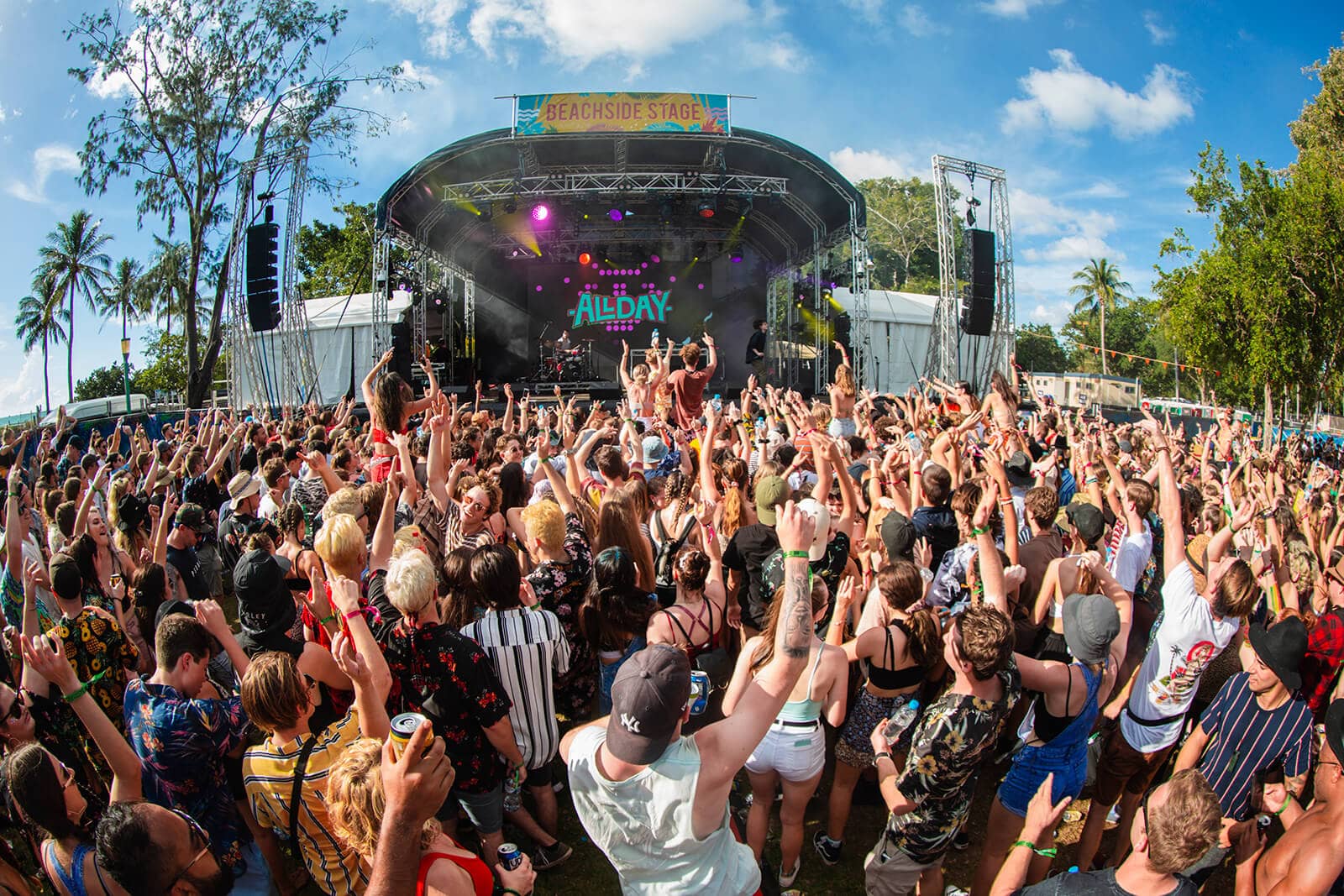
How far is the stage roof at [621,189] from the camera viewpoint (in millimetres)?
13648

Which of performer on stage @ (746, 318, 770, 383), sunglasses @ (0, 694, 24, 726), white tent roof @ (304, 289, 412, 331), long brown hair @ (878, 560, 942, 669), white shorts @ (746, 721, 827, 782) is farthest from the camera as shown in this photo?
white tent roof @ (304, 289, 412, 331)

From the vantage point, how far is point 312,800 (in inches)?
80.4

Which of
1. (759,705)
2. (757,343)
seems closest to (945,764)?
(759,705)

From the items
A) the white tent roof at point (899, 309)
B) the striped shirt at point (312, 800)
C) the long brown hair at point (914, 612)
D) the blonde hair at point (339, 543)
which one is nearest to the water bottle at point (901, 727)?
the long brown hair at point (914, 612)

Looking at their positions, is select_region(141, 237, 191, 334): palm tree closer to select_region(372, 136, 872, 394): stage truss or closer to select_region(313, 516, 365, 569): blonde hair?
select_region(372, 136, 872, 394): stage truss

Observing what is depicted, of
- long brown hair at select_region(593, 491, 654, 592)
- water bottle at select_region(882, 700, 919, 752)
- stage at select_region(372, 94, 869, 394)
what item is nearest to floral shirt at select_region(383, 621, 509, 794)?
long brown hair at select_region(593, 491, 654, 592)

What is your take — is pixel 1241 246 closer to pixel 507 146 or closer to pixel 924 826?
pixel 507 146

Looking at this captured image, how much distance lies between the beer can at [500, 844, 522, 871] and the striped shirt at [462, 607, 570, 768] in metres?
0.94

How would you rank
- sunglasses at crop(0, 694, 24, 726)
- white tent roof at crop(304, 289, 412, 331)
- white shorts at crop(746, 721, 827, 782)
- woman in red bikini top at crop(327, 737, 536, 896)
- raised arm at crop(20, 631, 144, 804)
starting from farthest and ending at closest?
white tent roof at crop(304, 289, 412, 331)
white shorts at crop(746, 721, 827, 782)
sunglasses at crop(0, 694, 24, 726)
raised arm at crop(20, 631, 144, 804)
woman in red bikini top at crop(327, 737, 536, 896)

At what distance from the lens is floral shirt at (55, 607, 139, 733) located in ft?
9.13

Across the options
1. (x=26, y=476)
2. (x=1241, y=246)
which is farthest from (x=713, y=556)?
(x=1241, y=246)

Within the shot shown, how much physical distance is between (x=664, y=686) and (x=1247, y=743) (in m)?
2.19

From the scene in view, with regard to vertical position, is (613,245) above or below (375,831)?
above

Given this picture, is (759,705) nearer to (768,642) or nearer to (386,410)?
(768,642)
